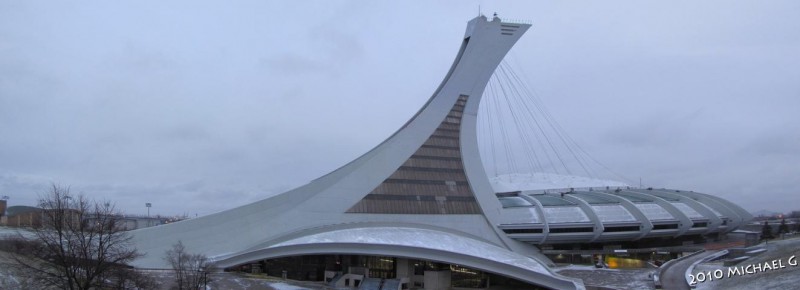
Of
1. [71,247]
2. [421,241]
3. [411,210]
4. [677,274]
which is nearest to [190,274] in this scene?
[71,247]

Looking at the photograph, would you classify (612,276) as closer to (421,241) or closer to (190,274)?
(421,241)

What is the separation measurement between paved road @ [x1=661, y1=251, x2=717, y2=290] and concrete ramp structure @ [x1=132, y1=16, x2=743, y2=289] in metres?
4.69

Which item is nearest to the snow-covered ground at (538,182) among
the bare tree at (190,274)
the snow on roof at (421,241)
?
the snow on roof at (421,241)

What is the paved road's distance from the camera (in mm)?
28397

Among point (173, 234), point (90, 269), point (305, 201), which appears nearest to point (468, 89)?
point (305, 201)

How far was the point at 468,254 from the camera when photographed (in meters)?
29.2

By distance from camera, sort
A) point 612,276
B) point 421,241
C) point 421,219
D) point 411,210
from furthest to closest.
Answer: point 411,210, point 421,219, point 612,276, point 421,241

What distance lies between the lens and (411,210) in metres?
37.4

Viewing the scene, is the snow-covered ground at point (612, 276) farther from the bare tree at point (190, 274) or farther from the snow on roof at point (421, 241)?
the bare tree at point (190, 274)

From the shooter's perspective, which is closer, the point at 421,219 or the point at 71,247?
the point at 71,247

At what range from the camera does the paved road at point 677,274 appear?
2840 centimetres

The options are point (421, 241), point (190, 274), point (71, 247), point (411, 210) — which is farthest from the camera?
point (411, 210)

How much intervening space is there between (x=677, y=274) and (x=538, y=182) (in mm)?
22734

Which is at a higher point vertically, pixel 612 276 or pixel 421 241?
pixel 421 241
